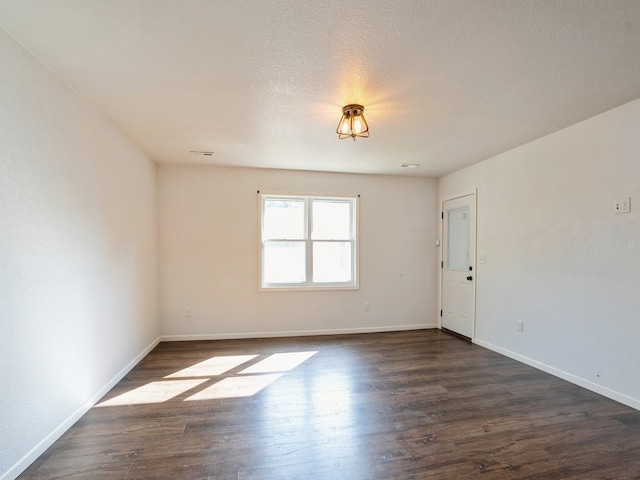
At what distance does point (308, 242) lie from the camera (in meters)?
4.59

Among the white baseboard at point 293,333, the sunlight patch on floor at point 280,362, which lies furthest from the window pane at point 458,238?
the sunlight patch on floor at point 280,362

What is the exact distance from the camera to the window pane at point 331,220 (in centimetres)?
467

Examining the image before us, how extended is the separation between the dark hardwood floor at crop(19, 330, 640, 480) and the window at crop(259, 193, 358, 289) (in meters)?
1.40

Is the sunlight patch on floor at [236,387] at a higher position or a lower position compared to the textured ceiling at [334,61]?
lower

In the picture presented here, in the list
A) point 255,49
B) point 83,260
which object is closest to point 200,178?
point 83,260

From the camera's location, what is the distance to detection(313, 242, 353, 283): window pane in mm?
4652

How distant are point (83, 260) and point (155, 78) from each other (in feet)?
4.93

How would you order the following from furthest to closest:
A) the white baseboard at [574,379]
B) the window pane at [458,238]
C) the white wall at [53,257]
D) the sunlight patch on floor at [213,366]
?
the window pane at [458,238] < the sunlight patch on floor at [213,366] < the white baseboard at [574,379] < the white wall at [53,257]

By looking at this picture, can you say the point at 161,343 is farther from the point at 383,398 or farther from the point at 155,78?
the point at 155,78

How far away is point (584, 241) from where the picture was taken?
2779 mm

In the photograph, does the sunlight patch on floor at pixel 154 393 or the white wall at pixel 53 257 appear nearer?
the white wall at pixel 53 257

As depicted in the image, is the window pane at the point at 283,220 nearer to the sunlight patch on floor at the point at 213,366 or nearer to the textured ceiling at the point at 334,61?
the textured ceiling at the point at 334,61

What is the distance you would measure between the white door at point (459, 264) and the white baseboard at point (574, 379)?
0.59 meters

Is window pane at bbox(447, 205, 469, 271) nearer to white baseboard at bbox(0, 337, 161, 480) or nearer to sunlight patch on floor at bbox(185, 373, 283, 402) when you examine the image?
sunlight patch on floor at bbox(185, 373, 283, 402)
